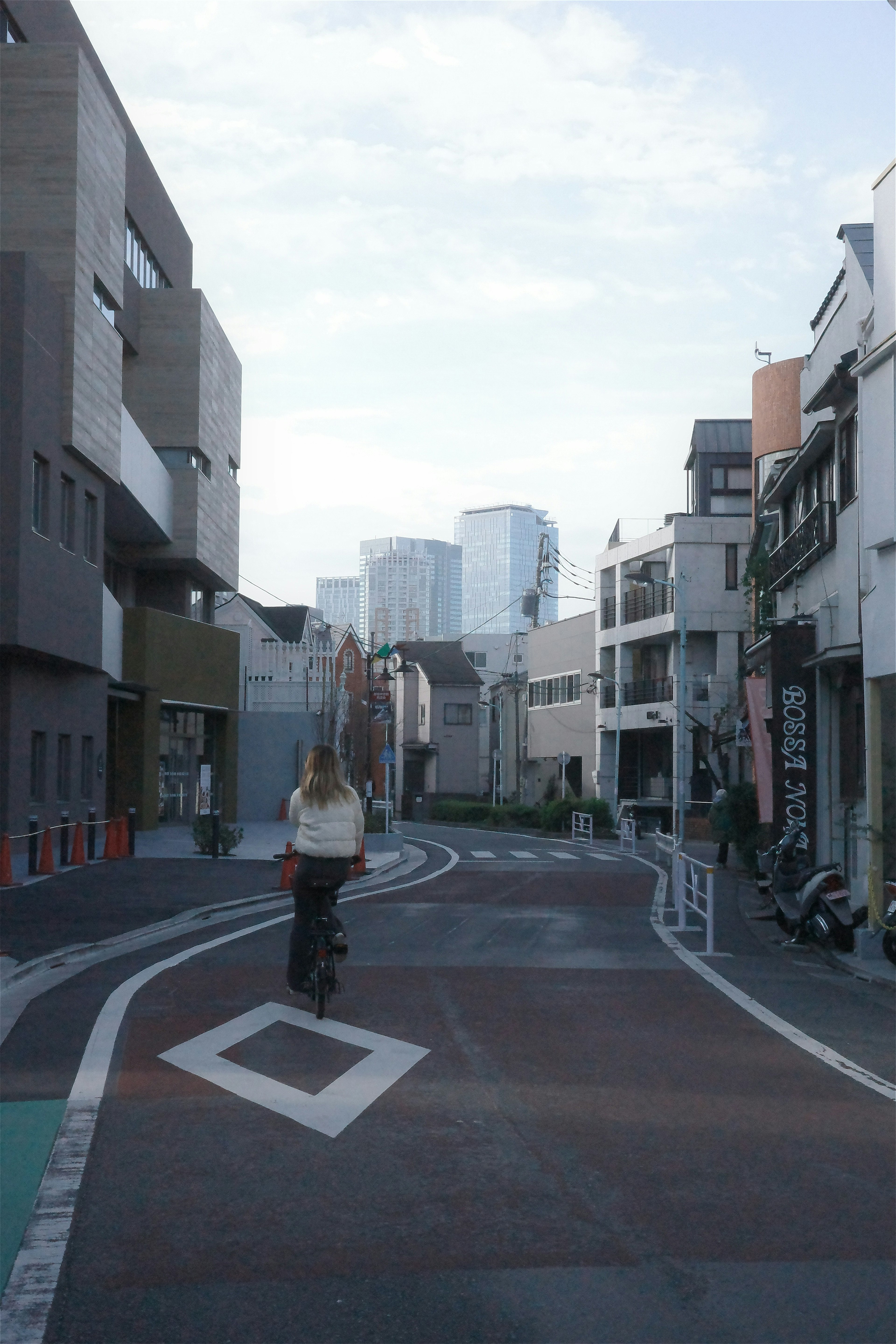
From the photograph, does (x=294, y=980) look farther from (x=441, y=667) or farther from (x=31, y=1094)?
(x=441, y=667)

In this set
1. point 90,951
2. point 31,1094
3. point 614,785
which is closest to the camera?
point 31,1094

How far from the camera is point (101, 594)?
2945cm

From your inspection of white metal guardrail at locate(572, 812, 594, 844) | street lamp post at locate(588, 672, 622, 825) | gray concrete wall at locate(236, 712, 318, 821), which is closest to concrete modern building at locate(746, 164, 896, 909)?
white metal guardrail at locate(572, 812, 594, 844)

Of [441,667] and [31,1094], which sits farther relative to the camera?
[441,667]

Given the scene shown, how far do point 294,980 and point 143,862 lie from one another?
15.8 m

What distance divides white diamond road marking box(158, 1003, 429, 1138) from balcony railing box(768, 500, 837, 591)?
1347cm

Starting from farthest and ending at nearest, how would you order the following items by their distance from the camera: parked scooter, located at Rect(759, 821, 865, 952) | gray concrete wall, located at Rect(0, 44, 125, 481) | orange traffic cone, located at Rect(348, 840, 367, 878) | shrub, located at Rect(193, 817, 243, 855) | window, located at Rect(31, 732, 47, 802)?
shrub, located at Rect(193, 817, 243, 855) < window, located at Rect(31, 732, 47, 802) < gray concrete wall, located at Rect(0, 44, 125, 481) < parked scooter, located at Rect(759, 821, 865, 952) < orange traffic cone, located at Rect(348, 840, 367, 878)

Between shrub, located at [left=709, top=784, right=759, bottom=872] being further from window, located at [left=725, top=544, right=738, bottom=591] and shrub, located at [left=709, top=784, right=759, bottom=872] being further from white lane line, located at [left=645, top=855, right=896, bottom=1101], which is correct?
window, located at [left=725, top=544, right=738, bottom=591]

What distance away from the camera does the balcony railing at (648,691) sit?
5678cm

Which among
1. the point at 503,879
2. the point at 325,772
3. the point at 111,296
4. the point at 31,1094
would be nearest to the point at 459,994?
the point at 325,772

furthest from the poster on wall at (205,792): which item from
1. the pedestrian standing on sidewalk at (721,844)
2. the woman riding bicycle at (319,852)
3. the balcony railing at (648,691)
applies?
the balcony railing at (648,691)

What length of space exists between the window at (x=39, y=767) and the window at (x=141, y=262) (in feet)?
49.7

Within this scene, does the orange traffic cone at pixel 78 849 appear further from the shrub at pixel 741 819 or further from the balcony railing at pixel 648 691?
the balcony railing at pixel 648 691

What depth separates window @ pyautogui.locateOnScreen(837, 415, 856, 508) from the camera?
723 inches
